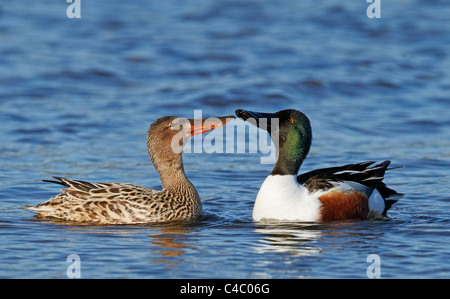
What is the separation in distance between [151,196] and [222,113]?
18.7 feet

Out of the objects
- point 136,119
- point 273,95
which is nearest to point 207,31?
point 273,95

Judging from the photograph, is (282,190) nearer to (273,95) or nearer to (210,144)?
(210,144)

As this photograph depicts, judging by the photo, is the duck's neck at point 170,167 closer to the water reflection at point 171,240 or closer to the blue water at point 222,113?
the blue water at point 222,113

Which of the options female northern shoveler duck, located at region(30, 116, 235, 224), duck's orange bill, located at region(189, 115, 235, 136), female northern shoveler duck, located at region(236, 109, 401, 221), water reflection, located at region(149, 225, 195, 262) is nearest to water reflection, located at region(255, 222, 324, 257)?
female northern shoveler duck, located at region(236, 109, 401, 221)

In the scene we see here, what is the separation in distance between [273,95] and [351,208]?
6828 millimetres

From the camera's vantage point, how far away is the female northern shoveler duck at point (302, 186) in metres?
9.00

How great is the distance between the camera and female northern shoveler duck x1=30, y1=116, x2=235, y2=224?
9.00 m

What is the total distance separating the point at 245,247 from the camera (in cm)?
809

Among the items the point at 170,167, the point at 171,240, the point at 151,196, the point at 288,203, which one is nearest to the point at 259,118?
the point at 288,203

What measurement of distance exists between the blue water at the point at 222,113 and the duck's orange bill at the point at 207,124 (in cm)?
101

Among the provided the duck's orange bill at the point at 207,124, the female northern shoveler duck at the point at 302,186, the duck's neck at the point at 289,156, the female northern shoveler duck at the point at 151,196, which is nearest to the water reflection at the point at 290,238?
the female northern shoveler duck at the point at 302,186

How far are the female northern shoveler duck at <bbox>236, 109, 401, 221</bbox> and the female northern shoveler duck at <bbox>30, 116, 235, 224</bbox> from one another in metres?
0.66

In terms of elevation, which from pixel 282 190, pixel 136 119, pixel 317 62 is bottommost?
pixel 282 190

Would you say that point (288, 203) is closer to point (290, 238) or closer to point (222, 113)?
point (290, 238)
